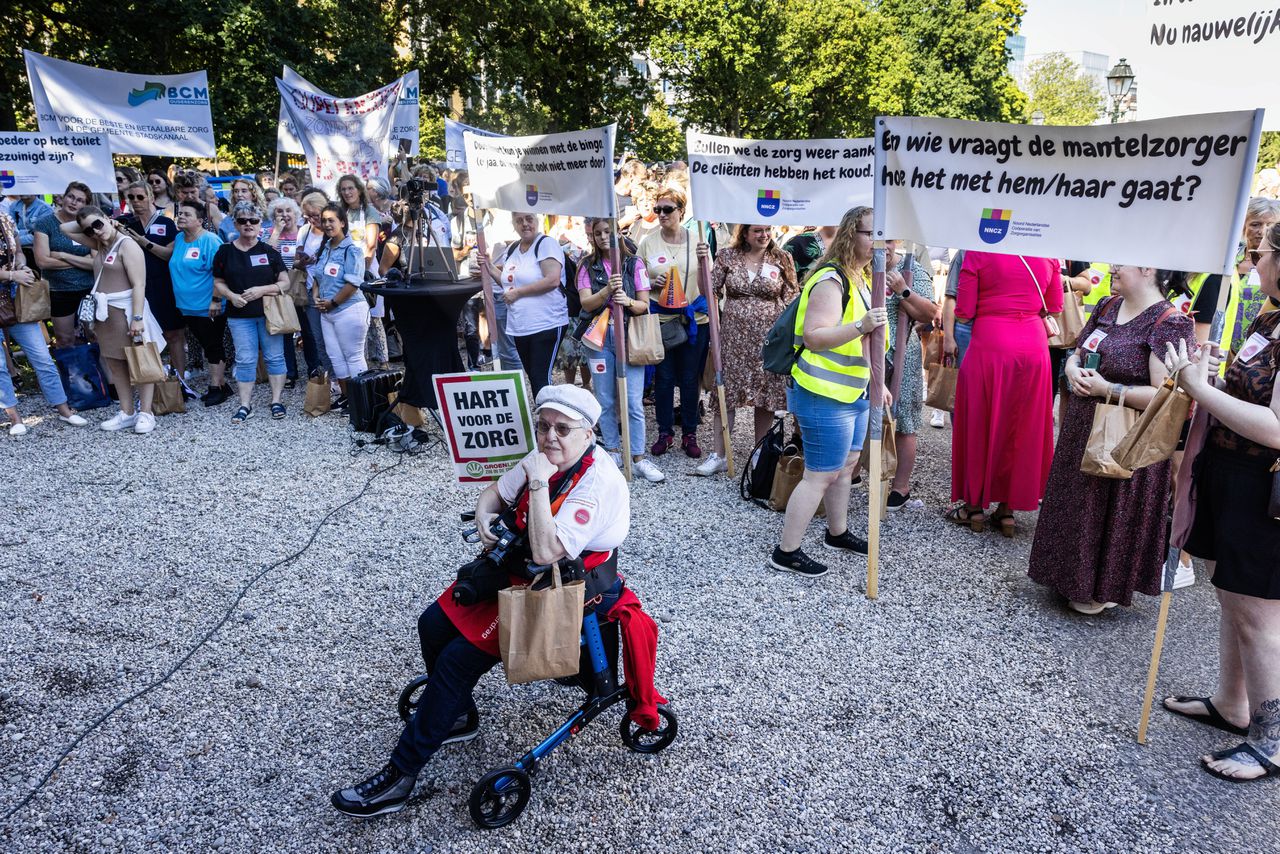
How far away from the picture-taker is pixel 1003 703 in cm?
364

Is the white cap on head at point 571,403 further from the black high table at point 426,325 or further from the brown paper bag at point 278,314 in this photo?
the brown paper bag at point 278,314

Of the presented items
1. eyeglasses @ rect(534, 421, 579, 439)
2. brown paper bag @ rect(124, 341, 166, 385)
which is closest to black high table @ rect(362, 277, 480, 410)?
brown paper bag @ rect(124, 341, 166, 385)

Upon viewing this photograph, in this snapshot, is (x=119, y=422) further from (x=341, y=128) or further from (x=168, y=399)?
(x=341, y=128)

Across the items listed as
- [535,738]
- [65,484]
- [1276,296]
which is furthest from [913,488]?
[65,484]

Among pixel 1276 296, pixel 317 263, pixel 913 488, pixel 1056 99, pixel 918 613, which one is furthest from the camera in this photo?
pixel 1056 99

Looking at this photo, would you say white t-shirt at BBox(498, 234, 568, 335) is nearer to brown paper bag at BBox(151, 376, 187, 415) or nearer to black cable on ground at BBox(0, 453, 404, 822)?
black cable on ground at BBox(0, 453, 404, 822)

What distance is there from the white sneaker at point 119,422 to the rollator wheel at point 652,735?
6.65 meters

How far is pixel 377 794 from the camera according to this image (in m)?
2.91

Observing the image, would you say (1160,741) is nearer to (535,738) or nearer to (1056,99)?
(535,738)

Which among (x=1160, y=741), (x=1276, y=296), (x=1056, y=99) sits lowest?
(x=1160, y=741)

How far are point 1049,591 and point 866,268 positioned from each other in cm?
214

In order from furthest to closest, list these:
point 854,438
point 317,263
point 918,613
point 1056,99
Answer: point 1056,99
point 317,263
point 854,438
point 918,613

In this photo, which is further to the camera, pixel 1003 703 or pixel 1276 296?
pixel 1003 703

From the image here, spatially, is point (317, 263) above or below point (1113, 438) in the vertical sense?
above
